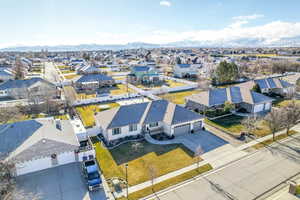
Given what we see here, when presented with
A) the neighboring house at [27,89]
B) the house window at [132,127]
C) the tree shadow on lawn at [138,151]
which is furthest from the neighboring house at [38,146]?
the neighboring house at [27,89]

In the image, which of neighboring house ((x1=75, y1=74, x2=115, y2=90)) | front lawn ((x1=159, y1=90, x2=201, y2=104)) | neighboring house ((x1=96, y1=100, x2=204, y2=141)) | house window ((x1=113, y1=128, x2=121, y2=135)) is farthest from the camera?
neighboring house ((x1=75, y1=74, x2=115, y2=90))

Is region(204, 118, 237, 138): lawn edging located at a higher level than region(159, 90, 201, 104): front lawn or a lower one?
lower

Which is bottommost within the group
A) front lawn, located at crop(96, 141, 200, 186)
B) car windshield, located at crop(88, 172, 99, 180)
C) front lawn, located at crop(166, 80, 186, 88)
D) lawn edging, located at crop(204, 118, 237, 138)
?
front lawn, located at crop(96, 141, 200, 186)

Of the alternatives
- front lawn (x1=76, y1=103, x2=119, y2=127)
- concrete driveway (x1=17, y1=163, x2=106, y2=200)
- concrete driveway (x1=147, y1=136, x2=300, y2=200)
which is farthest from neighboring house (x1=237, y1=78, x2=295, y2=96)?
concrete driveway (x1=17, y1=163, x2=106, y2=200)

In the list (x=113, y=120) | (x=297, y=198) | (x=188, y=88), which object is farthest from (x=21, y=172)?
(x=188, y=88)

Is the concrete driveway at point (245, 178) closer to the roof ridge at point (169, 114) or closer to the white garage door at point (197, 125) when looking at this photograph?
the white garage door at point (197, 125)

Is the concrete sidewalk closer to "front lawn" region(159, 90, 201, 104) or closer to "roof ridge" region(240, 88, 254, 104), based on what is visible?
"roof ridge" region(240, 88, 254, 104)

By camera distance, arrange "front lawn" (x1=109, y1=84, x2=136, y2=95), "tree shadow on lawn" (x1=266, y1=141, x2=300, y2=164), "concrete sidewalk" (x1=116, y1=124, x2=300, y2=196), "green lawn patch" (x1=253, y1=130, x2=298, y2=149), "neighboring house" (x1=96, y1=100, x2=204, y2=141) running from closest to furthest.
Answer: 1. "concrete sidewalk" (x1=116, y1=124, x2=300, y2=196)
2. "tree shadow on lawn" (x1=266, y1=141, x2=300, y2=164)
3. "green lawn patch" (x1=253, y1=130, x2=298, y2=149)
4. "neighboring house" (x1=96, y1=100, x2=204, y2=141)
5. "front lawn" (x1=109, y1=84, x2=136, y2=95)
